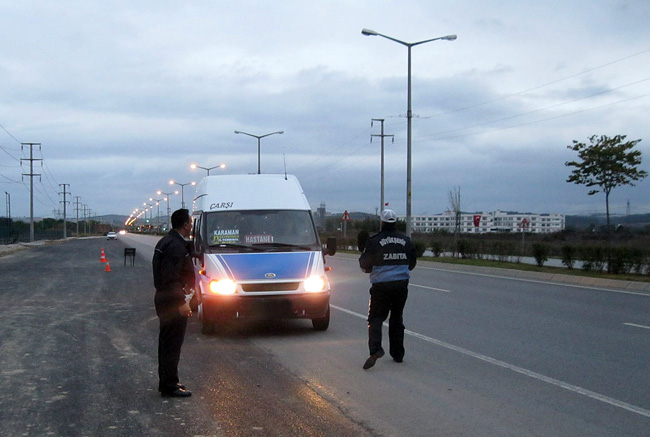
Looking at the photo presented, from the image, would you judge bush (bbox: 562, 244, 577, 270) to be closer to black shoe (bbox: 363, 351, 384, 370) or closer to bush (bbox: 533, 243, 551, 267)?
bush (bbox: 533, 243, 551, 267)

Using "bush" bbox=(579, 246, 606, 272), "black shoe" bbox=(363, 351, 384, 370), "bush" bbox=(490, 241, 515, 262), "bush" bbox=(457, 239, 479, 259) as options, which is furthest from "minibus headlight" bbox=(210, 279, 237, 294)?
"bush" bbox=(457, 239, 479, 259)

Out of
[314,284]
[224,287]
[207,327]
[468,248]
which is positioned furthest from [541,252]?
[224,287]

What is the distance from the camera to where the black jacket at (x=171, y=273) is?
6.55 meters

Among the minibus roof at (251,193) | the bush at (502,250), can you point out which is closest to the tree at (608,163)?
the bush at (502,250)

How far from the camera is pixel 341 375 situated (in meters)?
7.43

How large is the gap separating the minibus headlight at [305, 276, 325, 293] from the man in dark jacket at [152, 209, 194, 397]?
333 cm

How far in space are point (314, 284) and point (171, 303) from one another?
363cm

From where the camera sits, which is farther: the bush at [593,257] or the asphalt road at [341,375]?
the bush at [593,257]

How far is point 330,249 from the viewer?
36.0 ft

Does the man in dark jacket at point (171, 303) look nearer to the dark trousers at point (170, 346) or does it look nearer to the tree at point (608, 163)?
the dark trousers at point (170, 346)

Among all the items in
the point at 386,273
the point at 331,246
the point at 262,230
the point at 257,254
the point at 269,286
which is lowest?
the point at 269,286

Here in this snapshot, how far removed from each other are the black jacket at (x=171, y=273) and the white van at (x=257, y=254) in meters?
2.98

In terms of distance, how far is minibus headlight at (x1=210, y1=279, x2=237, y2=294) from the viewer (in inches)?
378

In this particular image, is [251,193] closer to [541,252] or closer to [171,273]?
[171,273]
